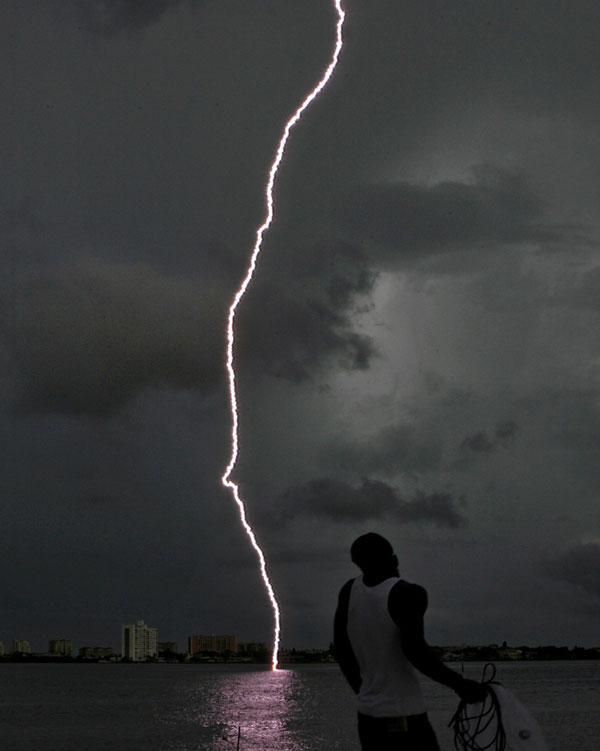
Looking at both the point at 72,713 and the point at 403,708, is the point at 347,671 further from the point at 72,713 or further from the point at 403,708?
the point at 72,713

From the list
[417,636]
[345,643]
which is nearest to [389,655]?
[417,636]

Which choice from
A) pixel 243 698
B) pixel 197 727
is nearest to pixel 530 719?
pixel 197 727

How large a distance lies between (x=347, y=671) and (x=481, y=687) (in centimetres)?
73

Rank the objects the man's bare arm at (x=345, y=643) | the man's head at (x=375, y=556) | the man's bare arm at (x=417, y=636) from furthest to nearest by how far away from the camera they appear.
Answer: the man's bare arm at (x=345, y=643), the man's head at (x=375, y=556), the man's bare arm at (x=417, y=636)

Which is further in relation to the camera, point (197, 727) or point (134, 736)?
point (197, 727)

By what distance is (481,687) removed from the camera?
16.9 ft

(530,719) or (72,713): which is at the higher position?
(530,719)

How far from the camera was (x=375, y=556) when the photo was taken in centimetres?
523

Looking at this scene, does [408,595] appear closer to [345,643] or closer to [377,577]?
[377,577]

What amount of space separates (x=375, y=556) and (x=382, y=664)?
0.53 m

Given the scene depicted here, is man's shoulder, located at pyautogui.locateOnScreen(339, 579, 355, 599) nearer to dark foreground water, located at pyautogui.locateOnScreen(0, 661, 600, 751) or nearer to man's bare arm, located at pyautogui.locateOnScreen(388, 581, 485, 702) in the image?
man's bare arm, located at pyautogui.locateOnScreen(388, 581, 485, 702)

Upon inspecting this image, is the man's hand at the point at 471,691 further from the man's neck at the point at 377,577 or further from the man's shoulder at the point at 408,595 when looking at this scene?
the man's neck at the point at 377,577

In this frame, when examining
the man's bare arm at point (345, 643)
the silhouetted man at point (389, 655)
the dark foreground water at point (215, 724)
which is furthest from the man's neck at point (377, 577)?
the dark foreground water at point (215, 724)

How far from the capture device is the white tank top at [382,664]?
507 centimetres
